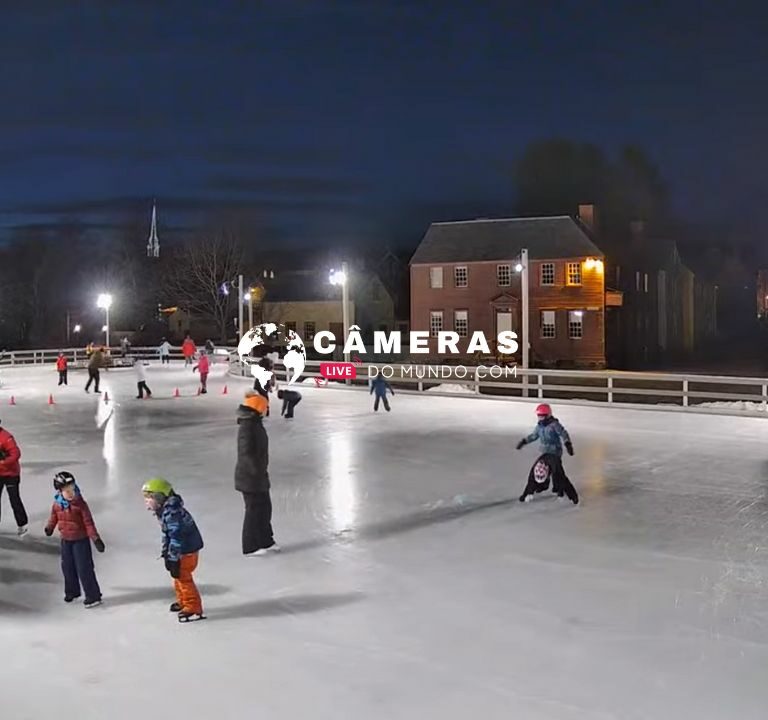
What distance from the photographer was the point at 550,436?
1127cm

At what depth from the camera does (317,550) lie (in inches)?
365

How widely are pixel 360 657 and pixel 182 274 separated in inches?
2449

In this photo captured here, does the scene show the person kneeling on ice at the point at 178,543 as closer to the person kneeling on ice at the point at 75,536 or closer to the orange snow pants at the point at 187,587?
the orange snow pants at the point at 187,587

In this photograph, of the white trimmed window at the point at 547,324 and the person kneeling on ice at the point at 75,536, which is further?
the white trimmed window at the point at 547,324

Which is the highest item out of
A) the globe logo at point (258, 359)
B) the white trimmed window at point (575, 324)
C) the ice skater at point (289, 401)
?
the white trimmed window at point (575, 324)

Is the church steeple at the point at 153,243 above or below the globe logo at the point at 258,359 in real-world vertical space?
above

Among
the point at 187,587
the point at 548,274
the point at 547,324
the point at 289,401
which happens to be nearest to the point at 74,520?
the point at 187,587

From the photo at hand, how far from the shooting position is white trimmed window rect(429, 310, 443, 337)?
4897cm

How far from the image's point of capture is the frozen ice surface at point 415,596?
5605 millimetres

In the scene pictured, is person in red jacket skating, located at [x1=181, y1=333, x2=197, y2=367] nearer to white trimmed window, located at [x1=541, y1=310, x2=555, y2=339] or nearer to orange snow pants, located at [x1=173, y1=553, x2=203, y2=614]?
white trimmed window, located at [x1=541, y1=310, x2=555, y2=339]

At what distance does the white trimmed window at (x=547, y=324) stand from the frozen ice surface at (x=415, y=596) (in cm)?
3035

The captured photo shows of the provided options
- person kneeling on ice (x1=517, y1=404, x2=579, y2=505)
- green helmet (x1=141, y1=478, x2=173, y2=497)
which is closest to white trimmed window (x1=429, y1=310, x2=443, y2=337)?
person kneeling on ice (x1=517, y1=404, x2=579, y2=505)

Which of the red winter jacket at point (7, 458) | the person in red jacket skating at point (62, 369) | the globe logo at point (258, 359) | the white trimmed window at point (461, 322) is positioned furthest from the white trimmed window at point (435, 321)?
the red winter jacket at point (7, 458)

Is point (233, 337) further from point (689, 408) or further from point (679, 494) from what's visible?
point (679, 494)
